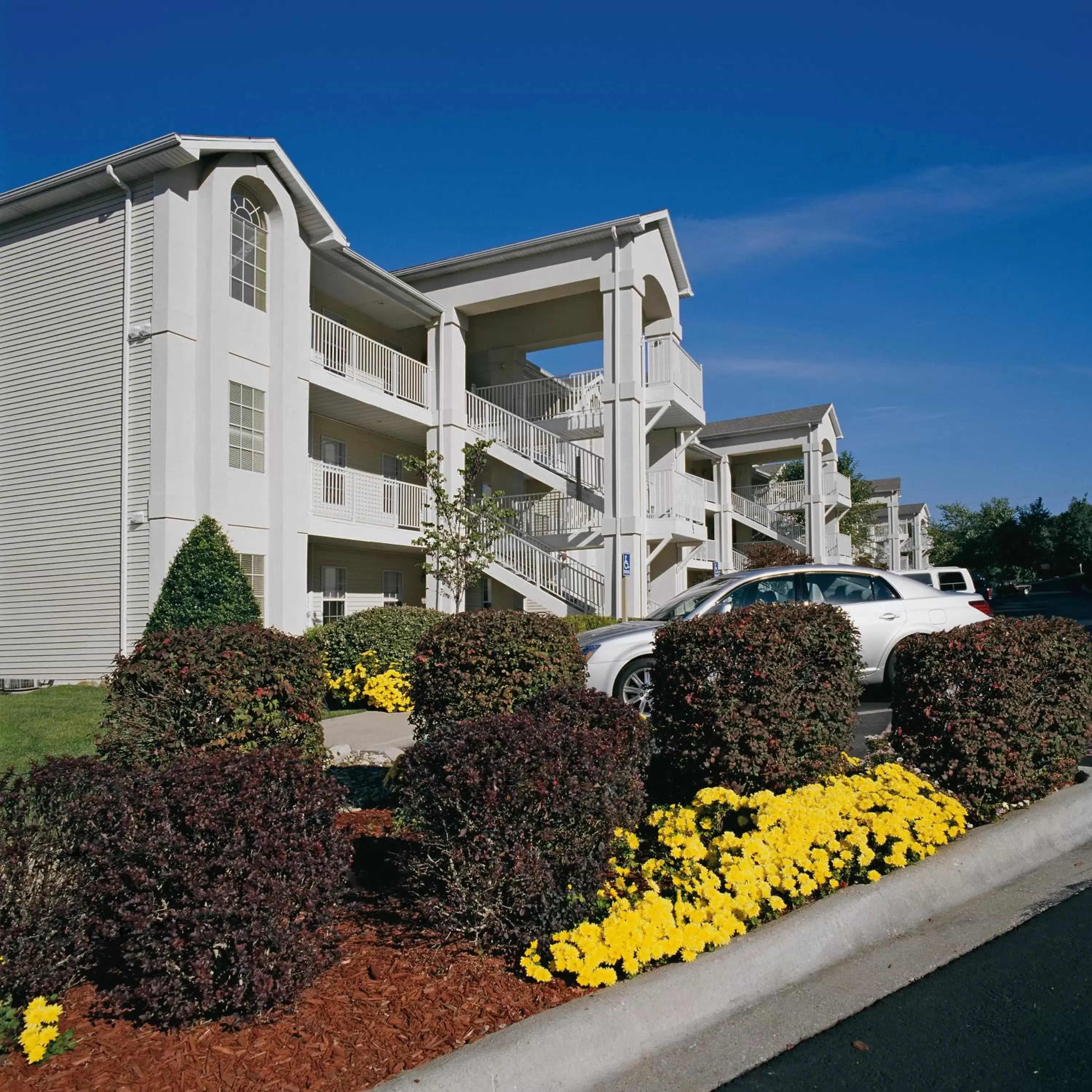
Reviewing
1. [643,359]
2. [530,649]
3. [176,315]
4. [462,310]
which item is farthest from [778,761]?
[462,310]

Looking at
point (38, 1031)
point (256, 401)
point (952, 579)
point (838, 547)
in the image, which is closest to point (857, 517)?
point (838, 547)

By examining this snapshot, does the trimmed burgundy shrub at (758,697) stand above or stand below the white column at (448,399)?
below

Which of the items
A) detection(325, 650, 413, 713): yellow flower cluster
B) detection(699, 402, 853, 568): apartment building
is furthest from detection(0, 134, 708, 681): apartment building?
detection(699, 402, 853, 568): apartment building

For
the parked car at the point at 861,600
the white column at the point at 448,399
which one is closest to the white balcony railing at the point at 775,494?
the white column at the point at 448,399

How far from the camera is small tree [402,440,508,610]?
18578 mm

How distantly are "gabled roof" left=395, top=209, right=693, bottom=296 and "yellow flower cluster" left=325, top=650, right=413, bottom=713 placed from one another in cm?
1102

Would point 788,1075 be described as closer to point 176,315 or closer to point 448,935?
point 448,935

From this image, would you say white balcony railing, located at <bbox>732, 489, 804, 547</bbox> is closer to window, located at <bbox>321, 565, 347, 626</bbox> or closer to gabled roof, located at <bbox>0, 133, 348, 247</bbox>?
window, located at <bbox>321, 565, 347, 626</bbox>

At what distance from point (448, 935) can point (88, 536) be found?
43.5 feet

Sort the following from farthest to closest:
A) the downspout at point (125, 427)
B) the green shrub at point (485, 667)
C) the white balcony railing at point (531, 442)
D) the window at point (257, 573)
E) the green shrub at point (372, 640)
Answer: the white balcony railing at point (531, 442)
the window at point (257, 573)
the downspout at point (125, 427)
the green shrub at point (372, 640)
the green shrub at point (485, 667)

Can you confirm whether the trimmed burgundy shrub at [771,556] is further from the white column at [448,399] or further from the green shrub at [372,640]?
the green shrub at [372,640]

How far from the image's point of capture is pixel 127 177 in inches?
587

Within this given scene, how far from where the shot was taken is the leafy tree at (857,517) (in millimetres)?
46719

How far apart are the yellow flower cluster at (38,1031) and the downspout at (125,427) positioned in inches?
473
